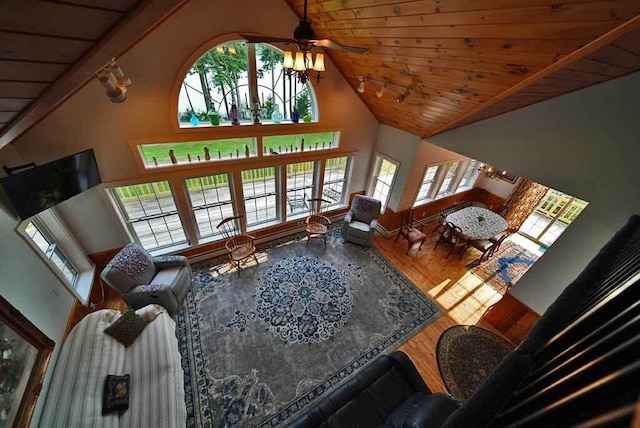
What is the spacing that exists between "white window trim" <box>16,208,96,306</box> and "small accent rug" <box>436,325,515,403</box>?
5.08 meters

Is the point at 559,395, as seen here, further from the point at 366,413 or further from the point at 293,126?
the point at 293,126

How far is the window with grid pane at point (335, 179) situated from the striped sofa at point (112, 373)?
4.09 meters

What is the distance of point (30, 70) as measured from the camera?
4.43 feet

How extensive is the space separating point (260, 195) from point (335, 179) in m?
1.88

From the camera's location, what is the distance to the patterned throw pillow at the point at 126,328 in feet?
9.00

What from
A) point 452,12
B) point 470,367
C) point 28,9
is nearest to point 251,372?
point 470,367

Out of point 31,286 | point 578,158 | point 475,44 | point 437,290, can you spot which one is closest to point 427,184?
point 437,290

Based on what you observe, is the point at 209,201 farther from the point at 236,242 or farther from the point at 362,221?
the point at 362,221

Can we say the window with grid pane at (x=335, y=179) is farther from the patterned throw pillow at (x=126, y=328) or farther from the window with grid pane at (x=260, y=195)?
the patterned throw pillow at (x=126, y=328)

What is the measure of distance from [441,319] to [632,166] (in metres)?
3.03

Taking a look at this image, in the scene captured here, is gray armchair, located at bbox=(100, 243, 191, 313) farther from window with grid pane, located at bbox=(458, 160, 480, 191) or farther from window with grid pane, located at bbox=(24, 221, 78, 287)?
window with grid pane, located at bbox=(458, 160, 480, 191)

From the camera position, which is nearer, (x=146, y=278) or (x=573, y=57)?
(x=573, y=57)

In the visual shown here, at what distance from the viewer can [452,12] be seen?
2033 millimetres

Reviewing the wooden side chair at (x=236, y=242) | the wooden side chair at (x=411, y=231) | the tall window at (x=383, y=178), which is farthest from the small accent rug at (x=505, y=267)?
the wooden side chair at (x=236, y=242)
